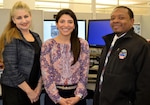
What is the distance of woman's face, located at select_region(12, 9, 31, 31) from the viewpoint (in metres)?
1.92

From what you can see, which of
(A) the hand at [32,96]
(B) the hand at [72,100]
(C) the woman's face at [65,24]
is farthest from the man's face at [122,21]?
(A) the hand at [32,96]

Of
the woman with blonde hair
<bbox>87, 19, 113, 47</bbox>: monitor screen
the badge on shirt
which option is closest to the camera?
the badge on shirt

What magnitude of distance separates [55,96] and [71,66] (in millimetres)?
245

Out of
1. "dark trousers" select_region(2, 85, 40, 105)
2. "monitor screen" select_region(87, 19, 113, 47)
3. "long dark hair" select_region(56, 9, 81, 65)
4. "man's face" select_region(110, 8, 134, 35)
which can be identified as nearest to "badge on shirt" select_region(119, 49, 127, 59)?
"man's face" select_region(110, 8, 134, 35)

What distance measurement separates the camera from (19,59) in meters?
1.91

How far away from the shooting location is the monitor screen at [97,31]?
279 centimetres

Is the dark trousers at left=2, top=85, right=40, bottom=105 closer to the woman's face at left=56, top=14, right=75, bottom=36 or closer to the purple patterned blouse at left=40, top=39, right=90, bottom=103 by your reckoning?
the purple patterned blouse at left=40, top=39, right=90, bottom=103

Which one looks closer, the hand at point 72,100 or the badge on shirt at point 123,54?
the badge on shirt at point 123,54

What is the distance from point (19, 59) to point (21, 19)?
0.29m

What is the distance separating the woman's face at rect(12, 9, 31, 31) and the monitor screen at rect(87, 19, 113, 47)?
3.50 ft

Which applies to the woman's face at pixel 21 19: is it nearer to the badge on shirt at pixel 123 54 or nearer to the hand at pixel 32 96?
the hand at pixel 32 96

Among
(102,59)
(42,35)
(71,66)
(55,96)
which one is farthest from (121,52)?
(42,35)

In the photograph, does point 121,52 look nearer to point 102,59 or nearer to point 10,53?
point 102,59

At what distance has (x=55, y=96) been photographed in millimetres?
1917
